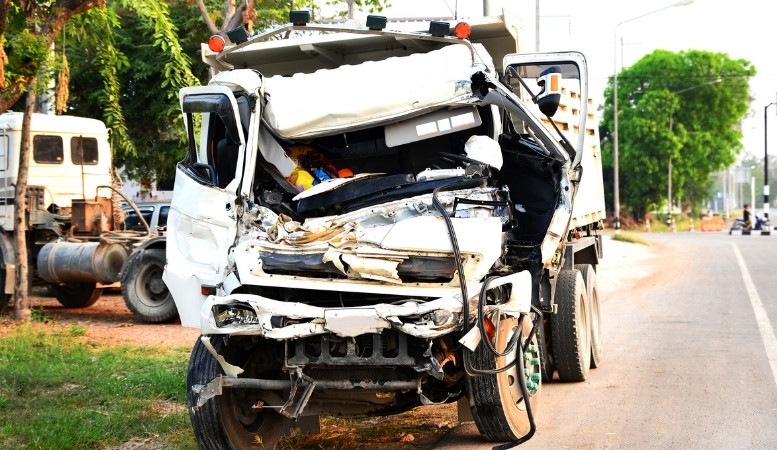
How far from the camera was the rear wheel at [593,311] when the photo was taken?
9.89 metres

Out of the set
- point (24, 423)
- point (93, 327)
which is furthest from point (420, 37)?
point (93, 327)

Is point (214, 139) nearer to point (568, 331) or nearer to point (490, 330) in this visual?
point (490, 330)

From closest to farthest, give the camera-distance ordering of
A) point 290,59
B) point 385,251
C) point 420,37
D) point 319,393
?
1. point 385,251
2. point 319,393
3. point 420,37
4. point 290,59

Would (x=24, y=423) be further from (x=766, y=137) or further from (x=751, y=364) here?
(x=766, y=137)

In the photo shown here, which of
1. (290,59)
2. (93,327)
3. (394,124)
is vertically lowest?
(93,327)

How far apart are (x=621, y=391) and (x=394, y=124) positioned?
3.43 m

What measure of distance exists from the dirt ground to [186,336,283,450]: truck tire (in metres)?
5.19

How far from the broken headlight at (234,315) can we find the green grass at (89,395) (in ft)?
4.43

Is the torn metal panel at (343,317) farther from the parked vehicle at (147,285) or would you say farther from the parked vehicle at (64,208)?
the parked vehicle at (64,208)

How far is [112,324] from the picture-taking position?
14.1 metres

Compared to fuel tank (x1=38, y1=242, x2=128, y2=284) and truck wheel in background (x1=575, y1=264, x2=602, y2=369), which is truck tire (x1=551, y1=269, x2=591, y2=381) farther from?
fuel tank (x1=38, y1=242, x2=128, y2=284)

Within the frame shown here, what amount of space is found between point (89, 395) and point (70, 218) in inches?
298

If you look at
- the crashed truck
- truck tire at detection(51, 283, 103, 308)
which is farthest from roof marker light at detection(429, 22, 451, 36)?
truck tire at detection(51, 283, 103, 308)

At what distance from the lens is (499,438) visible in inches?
243
